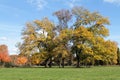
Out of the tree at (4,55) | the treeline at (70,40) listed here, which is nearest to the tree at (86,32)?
the treeline at (70,40)

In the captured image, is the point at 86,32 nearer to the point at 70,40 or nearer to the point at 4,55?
the point at 70,40

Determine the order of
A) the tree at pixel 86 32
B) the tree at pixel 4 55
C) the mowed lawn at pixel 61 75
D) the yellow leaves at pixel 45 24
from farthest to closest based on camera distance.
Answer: the tree at pixel 4 55 < the yellow leaves at pixel 45 24 < the tree at pixel 86 32 < the mowed lawn at pixel 61 75

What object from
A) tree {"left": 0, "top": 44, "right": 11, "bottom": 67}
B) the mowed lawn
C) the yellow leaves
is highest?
the yellow leaves

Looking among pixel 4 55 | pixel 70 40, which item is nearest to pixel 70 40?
pixel 70 40

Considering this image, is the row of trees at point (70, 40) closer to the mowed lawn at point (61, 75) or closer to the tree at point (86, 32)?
the tree at point (86, 32)

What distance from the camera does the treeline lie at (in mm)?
72500

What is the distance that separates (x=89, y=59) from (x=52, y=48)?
33.7 ft

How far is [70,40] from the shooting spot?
246 feet

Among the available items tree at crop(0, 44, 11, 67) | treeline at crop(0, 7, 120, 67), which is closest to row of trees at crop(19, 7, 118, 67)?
treeline at crop(0, 7, 120, 67)

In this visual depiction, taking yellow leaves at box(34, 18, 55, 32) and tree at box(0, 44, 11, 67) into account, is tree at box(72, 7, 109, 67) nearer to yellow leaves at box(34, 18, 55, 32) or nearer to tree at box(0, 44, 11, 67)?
yellow leaves at box(34, 18, 55, 32)

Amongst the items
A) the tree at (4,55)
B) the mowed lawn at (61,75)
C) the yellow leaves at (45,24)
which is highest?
the yellow leaves at (45,24)

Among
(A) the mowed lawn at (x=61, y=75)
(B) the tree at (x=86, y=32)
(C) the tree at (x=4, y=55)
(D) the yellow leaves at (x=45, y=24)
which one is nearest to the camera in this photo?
(A) the mowed lawn at (x=61, y=75)

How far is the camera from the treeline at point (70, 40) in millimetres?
72500

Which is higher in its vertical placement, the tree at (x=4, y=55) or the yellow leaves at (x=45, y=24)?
the yellow leaves at (x=45, y=24)
